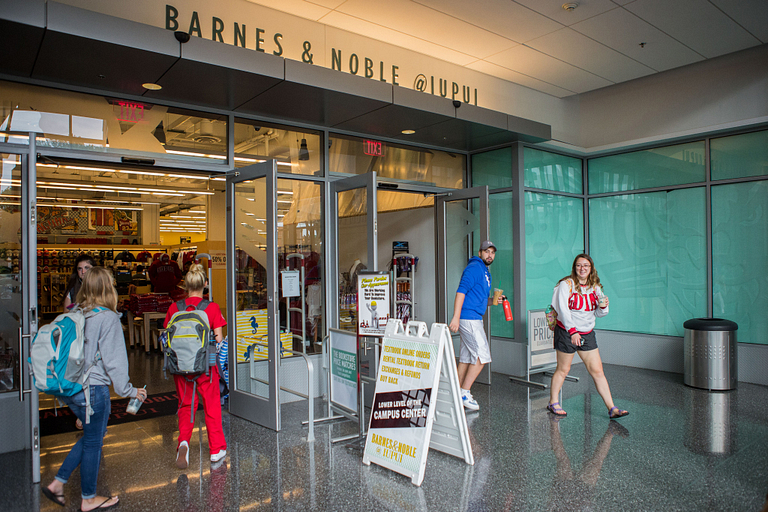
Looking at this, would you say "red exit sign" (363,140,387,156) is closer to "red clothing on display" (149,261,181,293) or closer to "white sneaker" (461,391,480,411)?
"white sneaker" (461,391,480,411)

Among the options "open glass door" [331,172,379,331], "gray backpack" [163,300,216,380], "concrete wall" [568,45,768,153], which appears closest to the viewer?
"gray backpack" [163,300,216,380]

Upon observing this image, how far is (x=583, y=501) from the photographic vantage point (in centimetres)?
317

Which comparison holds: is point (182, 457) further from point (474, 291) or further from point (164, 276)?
point (164, 276)

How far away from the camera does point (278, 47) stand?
5254 mm

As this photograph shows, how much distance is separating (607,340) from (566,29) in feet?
14.2

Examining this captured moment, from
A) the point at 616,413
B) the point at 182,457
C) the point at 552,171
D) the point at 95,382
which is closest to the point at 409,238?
the point at 552,171

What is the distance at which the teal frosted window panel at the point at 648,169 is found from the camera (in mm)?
6898

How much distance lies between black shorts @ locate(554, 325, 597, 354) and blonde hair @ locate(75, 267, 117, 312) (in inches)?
146

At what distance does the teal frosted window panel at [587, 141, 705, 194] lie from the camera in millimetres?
6898

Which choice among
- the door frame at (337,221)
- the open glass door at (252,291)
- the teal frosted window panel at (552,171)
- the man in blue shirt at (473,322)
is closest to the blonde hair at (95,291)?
the open glass door at (252,291)

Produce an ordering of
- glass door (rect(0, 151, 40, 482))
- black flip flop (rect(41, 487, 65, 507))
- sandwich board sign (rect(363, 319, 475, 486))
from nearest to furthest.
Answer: black flip flop (rect(41, 487, 65, 507)) < sandwich board sign (rect(363, 319, 475, 486)) < glass door (rect(0, 151, 40, 482))

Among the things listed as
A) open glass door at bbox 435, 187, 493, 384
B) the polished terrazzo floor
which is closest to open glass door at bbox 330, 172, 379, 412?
the polished terrazzo floor

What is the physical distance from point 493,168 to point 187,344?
16.3ft

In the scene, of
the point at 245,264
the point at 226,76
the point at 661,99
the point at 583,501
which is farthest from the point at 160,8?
the point at 661,99
